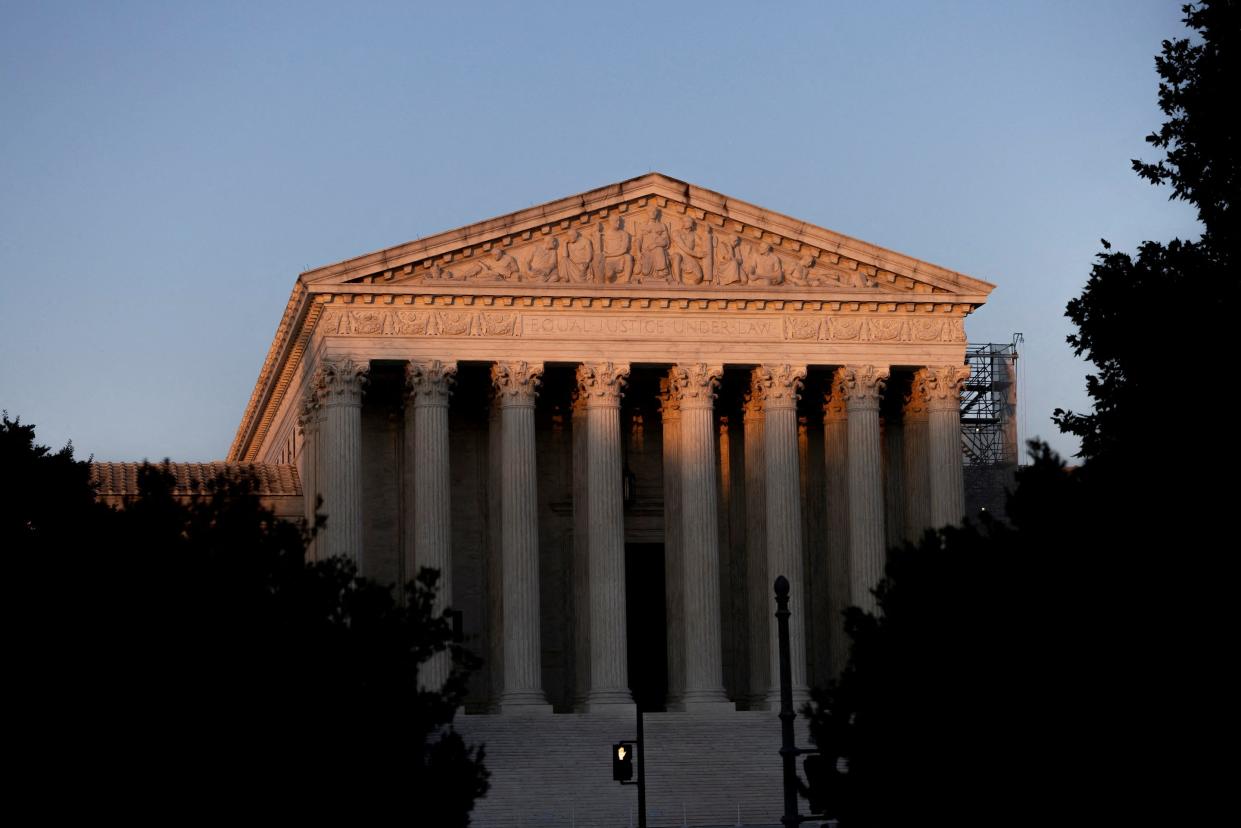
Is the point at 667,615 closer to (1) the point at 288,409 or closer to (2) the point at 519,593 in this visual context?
(2) the point at 519,593

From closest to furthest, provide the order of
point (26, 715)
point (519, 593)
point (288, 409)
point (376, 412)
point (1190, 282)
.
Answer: point (26, 715) < point (1190, 282) < point (519, 593) < point (376, 412) < point (288, 409)

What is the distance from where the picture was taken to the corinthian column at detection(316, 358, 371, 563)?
5512cm

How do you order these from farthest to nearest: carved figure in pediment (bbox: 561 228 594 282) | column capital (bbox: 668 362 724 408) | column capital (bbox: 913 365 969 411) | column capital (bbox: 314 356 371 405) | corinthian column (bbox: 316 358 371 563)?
column capital (bbox: 913 365 969 411) → column capital (bbox: 668 362 724 408) → carved figure in pediment (bbox: 561 228 594 282) → column capital (bbox: 314 356 371 405) → corinthian column (bbox: 316 358 371 563)

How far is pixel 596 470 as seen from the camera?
56.9 metres

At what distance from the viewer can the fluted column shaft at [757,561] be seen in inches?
2319

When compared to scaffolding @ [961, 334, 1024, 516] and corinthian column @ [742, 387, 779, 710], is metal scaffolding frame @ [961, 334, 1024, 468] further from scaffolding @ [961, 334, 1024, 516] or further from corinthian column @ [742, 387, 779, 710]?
corinthian column @ [742, 387, 779, 710]

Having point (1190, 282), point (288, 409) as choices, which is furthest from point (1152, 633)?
point (288, 409)

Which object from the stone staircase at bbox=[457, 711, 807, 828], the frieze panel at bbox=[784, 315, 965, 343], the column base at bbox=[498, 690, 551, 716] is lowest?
the stone staircase at bbox=[457, 711, 807, 828]

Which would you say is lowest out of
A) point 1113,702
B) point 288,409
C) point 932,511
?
point 1113,702

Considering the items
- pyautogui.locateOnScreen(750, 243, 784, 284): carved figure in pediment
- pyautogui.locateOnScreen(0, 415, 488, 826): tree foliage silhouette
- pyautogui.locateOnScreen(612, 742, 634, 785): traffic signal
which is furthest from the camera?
pyautogui.locateOnScreen(750, 243, 784, 284): carved figure in pediment

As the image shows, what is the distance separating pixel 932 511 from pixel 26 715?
115 ft

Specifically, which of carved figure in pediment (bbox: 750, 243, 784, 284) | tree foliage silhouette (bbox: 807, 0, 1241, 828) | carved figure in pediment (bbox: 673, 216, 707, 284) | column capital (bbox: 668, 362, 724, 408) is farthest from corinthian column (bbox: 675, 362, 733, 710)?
tree foliage silhouette (bbox: 807, 0, 1241, 828)

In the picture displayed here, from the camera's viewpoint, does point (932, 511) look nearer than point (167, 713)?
No

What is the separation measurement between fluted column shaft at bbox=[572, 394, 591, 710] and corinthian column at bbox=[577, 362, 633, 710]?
908 millimetres
